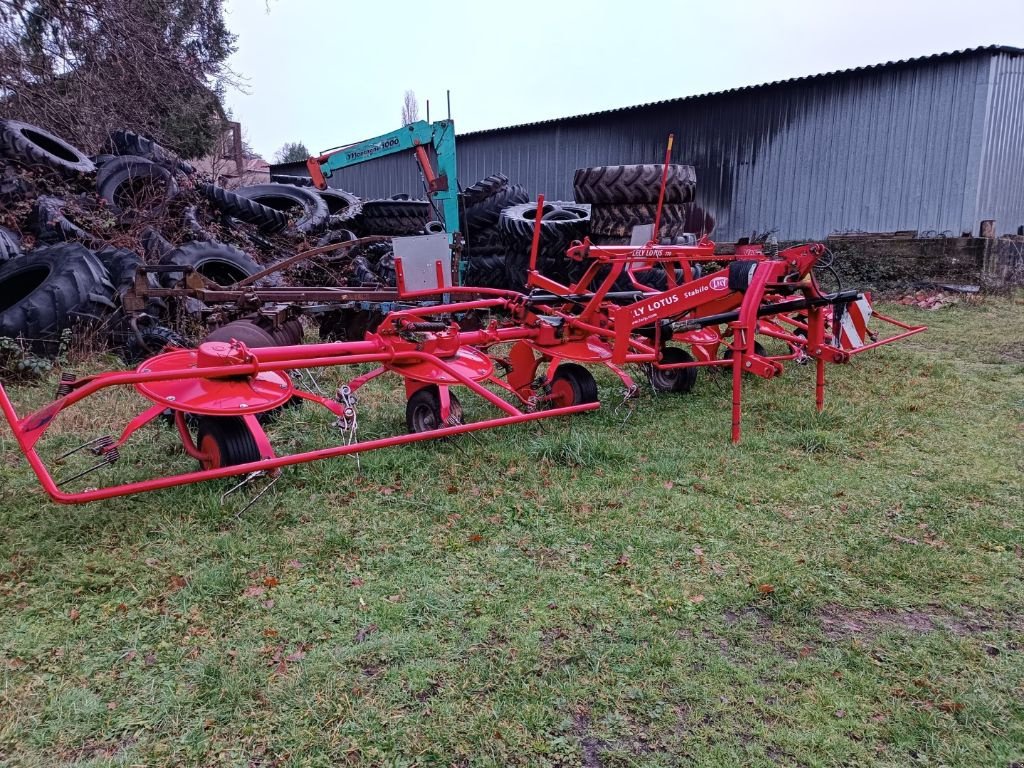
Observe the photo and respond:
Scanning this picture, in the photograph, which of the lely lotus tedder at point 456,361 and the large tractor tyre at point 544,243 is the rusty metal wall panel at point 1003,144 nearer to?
the large tractor tyre at point 544,243

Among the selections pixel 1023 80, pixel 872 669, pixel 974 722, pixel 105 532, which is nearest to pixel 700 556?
pixel 872 669

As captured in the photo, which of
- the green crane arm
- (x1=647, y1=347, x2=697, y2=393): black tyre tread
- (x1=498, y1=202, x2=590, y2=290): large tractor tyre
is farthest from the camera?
(x1=498, y1=202, x2=590, y2=290): large tractor tyre

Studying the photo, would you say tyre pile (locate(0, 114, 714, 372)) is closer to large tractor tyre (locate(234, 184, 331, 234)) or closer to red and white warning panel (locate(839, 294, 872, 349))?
large tractor tyre (locate(234, 184, 331, 234))

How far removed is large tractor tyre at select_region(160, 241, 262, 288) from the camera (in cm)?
775

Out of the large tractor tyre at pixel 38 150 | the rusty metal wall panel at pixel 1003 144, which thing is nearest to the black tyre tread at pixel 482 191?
the large tractor tyre at pixel 38 150

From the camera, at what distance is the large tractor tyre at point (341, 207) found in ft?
35.3

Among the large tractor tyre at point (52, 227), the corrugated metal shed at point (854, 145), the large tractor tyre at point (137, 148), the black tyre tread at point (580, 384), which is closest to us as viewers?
the black tyre tread at point (580, 384)

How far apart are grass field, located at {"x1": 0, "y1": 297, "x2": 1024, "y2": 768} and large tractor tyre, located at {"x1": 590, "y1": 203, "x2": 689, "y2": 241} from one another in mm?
5696

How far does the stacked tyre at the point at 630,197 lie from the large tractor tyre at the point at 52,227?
20.8ft

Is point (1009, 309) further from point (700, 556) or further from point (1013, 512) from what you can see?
point (700, 556)

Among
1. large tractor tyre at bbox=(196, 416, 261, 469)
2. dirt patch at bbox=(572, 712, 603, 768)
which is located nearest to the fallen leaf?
dirt patch at bbox=(572, 712, 603, 768)

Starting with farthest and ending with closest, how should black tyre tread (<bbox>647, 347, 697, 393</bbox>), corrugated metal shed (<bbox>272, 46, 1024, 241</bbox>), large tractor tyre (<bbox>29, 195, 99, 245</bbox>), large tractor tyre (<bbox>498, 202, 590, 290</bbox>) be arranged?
corrugated metal shed (<bbox>272, 46, 1024, 241</bbox>), large tractor tyre (<bbox>498, 202, 590, 290</bbox>), large tractor tyre (<bbox>29, 195, 99, 245</bbox>), black tyre tread (<bbox>647, 347, 697, 393</bbox>)

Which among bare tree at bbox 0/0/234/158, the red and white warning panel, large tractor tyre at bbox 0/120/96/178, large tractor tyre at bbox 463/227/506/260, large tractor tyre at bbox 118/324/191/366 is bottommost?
large tractor tyre at bbox 118/324/191/366

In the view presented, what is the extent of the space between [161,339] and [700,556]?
561 cm
